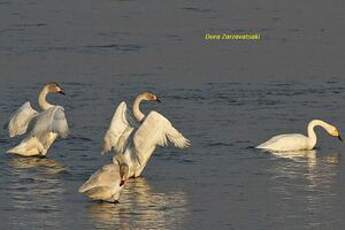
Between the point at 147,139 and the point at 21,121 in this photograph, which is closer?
the point at 147,139

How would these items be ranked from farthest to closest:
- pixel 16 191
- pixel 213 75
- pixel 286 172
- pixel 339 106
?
1. pixel 213 75
2. pixel 339 106
3. pixel 286 172
4. pixel 16 191

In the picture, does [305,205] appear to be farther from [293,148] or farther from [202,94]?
[202,94]

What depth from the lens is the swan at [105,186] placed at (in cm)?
1384

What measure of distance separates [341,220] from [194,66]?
10469 mm

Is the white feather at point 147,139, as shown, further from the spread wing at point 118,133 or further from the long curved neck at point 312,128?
the long curved neck at point 312,128

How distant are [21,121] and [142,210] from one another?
4.01 metres

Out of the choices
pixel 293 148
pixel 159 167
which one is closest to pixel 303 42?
pixel 293 148

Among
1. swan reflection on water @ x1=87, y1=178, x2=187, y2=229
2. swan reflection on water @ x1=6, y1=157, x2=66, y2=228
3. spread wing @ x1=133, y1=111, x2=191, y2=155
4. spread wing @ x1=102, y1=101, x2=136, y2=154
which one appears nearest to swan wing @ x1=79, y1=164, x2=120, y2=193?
swan reflection on water @ x1=87, y1=178, x2=187, y2=229

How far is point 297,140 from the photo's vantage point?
1748 centimetres

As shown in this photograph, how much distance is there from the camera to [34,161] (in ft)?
54.9

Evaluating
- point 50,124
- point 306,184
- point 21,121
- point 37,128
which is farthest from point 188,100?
point 306,184

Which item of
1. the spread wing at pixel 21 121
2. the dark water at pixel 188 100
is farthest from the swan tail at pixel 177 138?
the spread wing at pixel 21 121

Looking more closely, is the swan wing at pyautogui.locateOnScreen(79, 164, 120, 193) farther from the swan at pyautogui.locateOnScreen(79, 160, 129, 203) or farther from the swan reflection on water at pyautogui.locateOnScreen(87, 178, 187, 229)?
the swan reflection on water at pyautogui.locateOnScreen(87, 178, 187, 229)

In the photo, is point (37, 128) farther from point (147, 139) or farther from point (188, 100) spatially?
point (188, 100)
